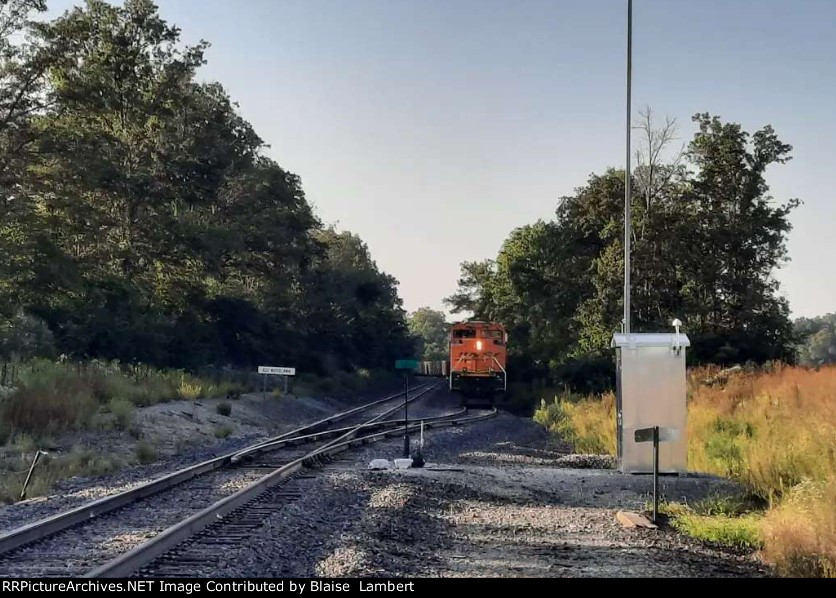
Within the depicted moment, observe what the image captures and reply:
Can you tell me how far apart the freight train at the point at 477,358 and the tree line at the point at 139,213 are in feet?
39.3

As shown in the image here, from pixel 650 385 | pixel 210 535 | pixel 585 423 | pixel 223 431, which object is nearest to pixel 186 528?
pixel 210 535

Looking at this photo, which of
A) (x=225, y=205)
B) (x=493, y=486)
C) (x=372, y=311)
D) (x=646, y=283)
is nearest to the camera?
(x=493, y=486)

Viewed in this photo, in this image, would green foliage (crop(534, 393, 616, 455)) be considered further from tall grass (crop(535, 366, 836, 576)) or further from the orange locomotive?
the orange locomotive

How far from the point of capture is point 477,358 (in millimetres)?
41781

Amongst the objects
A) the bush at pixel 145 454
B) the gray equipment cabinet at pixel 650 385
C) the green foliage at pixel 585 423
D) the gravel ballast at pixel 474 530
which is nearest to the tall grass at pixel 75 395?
the bush at pixel 145 454

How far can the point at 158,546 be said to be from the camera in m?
8.36

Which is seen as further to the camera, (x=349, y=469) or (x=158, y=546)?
(x=349, y=469)

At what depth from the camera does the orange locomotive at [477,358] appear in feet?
137

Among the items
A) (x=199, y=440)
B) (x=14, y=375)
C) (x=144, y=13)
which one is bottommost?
(x=199, y=440)

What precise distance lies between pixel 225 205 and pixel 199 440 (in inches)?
1111

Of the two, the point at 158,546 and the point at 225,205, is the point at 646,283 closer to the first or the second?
the point at 225,205

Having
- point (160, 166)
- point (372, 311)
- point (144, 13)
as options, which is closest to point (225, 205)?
point (160, 166)

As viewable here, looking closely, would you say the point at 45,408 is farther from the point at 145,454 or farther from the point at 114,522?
the point at 114,522

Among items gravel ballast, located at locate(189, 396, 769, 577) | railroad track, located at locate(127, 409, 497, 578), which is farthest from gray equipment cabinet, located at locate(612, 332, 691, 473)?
railroad track, located at locate(127, 409, 497, 578)
